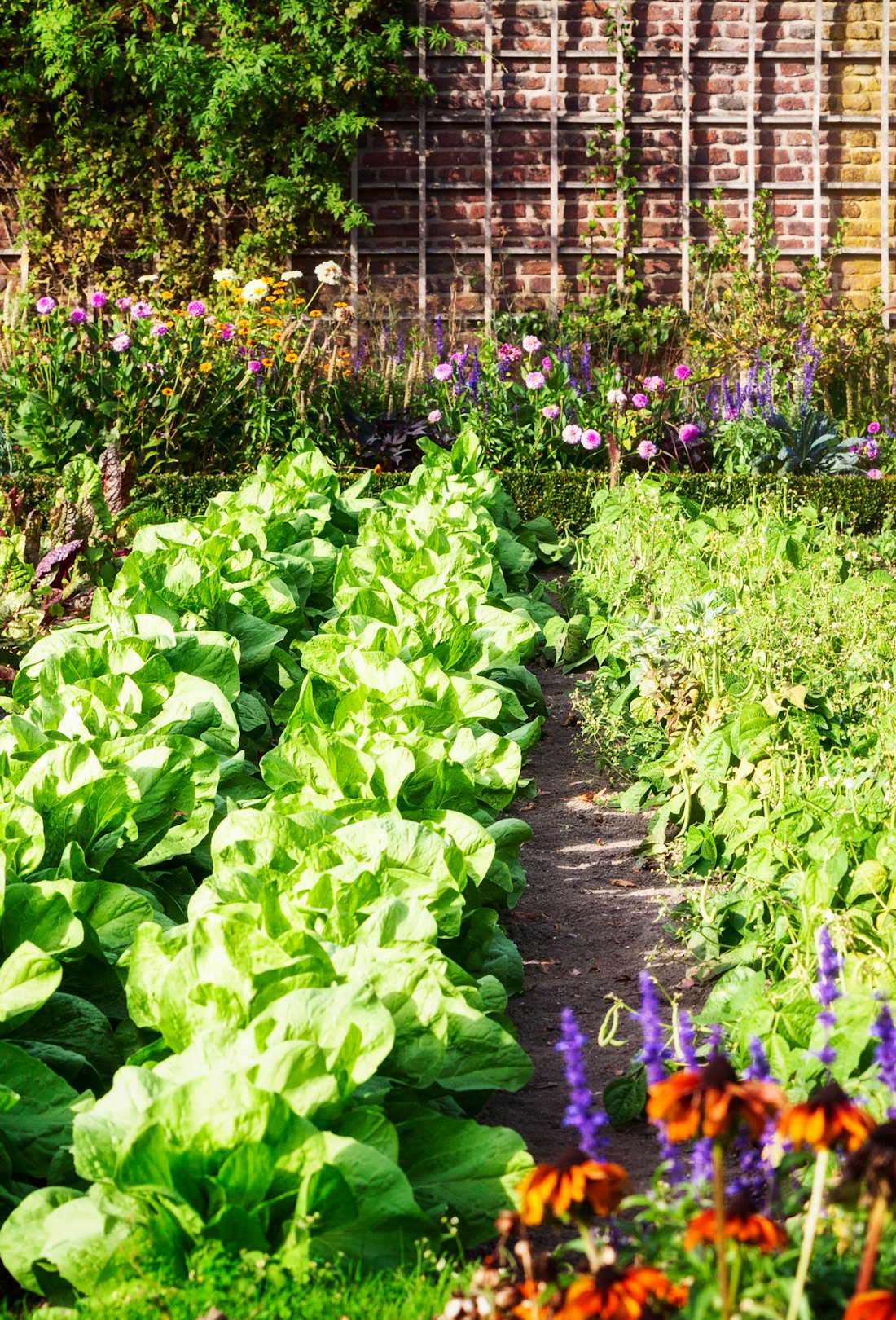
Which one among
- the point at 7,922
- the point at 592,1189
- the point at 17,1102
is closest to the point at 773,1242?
the point at 592,1189

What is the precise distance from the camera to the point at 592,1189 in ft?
3.67

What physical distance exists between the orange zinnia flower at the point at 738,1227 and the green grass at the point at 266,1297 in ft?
1.27

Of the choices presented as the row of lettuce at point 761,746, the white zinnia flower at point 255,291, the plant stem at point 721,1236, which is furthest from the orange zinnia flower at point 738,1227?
the white zinnia flower at point 255,291

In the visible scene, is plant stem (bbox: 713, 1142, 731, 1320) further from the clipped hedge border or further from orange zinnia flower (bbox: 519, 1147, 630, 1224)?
the clipped hedge border

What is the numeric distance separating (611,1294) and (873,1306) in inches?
8.0

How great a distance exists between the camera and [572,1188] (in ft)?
3.61

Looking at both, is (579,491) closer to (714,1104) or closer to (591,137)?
(591,137)

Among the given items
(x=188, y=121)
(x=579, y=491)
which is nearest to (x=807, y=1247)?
(x=579, y=491)

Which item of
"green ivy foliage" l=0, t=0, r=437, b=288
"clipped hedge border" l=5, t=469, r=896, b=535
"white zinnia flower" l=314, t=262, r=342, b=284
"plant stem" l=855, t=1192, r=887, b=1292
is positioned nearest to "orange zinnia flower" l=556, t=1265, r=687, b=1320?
"plant stem" l=855, t=1192, r=887, b=1292

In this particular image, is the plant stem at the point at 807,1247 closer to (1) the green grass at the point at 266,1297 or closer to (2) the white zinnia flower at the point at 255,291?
(1) the green grass at the point at 266,1297

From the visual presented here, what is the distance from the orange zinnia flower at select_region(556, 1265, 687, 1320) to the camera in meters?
1.06

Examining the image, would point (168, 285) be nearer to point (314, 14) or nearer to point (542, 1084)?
point (314, 14)

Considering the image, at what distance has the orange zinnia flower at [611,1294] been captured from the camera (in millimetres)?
1057

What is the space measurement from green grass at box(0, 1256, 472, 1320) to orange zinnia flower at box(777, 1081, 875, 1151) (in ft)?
1.74
